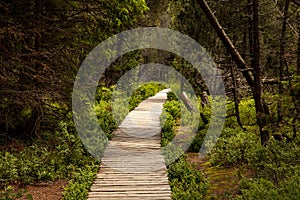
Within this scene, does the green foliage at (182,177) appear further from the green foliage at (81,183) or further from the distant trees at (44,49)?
the distant trees at (44,49)

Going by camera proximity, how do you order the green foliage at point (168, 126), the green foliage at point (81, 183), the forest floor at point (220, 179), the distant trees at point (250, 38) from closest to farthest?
the forest floor at point (220, 179) → the green foliage at point (81, 183) → the distant trees at point (250, 38) → the green foliage at point (168, 126)

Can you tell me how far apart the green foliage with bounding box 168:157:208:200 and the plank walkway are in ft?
0.55

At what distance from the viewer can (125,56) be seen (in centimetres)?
2267

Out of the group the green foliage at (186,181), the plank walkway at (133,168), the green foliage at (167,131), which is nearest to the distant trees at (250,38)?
the green foliage at (186,181)

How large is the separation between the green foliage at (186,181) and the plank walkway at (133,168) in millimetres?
167

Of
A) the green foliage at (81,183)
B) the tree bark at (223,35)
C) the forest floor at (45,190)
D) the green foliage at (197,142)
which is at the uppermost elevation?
the tree bark at (223,35)

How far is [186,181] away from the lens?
7.93 meters

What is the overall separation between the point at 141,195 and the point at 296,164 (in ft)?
9.62

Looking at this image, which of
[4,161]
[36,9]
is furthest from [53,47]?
[4,161]

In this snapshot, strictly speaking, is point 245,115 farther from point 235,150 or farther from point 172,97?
point 172,97

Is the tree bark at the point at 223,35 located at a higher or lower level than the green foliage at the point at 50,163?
higher

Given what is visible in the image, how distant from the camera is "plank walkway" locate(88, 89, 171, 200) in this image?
7117 mm

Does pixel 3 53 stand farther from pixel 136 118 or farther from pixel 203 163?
pixel 136 118

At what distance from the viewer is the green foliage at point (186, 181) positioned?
6828 mm
